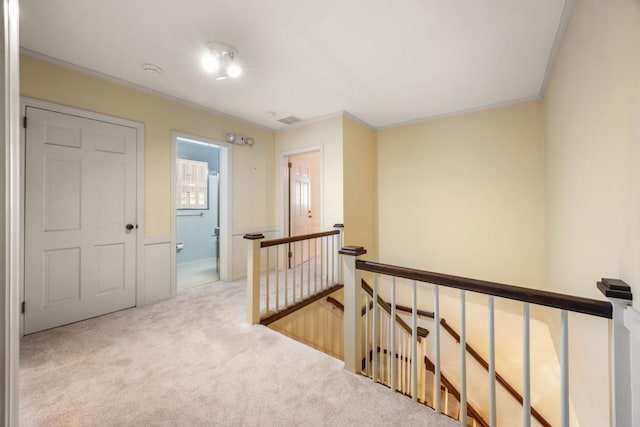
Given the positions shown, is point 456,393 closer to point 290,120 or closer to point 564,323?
point 564,323

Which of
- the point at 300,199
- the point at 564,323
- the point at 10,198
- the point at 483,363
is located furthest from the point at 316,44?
the point at 483,363

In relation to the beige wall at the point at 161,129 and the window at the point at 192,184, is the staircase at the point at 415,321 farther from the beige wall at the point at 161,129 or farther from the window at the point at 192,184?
the window at the point at 192,184

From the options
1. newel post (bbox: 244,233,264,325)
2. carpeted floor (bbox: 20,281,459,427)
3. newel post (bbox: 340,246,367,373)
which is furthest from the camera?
newel post (bbox: 244,233,264,325)

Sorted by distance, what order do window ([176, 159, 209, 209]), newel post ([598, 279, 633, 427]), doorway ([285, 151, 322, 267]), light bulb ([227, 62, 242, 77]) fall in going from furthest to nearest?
1. window ([176, 159, 209, 209])
2. doorway ([285, 151, 322, 267])
3. light bulb ([227, 62, 242, 77])
4. newel post ([598, 279, 633, 427])

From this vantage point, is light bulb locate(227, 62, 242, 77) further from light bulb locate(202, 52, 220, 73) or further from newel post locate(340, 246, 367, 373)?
newel post locate(340, 246, 367, 373)

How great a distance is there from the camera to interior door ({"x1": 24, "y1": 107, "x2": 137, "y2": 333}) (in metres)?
2.36

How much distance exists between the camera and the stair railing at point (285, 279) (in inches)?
103

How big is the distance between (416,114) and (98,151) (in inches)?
156

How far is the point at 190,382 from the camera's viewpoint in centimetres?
177

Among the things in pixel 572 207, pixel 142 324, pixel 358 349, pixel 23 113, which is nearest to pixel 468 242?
pixel 572 207

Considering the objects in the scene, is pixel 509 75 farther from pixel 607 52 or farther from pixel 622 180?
pixel 622 180

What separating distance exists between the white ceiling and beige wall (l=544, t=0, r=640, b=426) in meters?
0.46

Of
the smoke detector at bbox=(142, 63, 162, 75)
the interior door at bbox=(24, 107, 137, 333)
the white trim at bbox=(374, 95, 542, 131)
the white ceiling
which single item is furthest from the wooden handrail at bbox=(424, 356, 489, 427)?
the smoke detector at bbox=(142, 63, 162, 75)

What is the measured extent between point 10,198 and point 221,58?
213 cm
